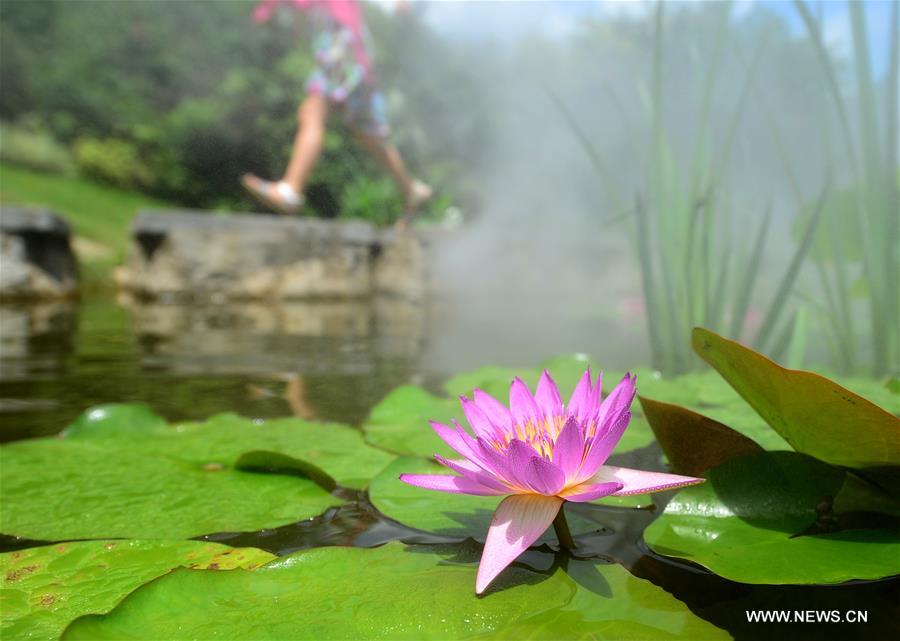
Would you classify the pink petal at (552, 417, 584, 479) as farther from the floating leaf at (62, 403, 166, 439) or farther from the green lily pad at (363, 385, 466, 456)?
the floating leaf at (62, 403, 166, 439)

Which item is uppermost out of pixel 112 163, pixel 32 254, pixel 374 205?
pixel 112 163

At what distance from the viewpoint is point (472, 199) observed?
9.69m

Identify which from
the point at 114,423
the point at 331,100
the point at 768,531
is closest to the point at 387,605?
the point at 768,531

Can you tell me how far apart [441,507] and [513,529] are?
6.4 inches

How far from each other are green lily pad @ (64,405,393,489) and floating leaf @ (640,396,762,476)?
0.30 metres

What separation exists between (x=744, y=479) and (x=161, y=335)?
197 centimetres

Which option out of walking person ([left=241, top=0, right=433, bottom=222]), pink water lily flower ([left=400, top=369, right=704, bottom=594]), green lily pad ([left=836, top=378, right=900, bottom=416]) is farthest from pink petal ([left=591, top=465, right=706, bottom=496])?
walking person ([left=241, top=0, right=433, bottom=222])

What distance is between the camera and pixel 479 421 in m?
0.42

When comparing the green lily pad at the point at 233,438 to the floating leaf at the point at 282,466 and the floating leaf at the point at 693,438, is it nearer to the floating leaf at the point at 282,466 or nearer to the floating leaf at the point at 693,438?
the floating leaf at the point at 282,466

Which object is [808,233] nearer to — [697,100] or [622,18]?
[697,100]

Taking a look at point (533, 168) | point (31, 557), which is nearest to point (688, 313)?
point (31, 557)

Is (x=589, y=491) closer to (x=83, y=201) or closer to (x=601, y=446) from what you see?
(x=601, y=446)

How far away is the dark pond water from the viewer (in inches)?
15.9

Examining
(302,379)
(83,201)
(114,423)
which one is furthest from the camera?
(83,201)
